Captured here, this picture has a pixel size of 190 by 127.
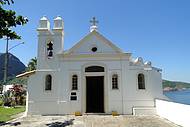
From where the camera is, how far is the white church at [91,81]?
645 inches

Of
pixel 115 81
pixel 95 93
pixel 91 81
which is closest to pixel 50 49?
pixel 91 81

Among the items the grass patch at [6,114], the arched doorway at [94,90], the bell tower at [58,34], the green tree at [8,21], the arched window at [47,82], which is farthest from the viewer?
the bell tower at [58,34]

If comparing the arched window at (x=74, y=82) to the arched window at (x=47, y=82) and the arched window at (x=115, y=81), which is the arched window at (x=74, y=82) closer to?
the arched window at (x=47, y=82)

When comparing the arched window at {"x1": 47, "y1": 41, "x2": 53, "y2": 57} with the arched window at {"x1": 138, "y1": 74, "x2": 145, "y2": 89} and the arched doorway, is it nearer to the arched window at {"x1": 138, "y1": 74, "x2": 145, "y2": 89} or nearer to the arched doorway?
A: the arched doorway

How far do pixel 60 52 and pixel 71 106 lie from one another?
13.7 feet

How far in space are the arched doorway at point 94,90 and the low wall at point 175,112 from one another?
4.20m

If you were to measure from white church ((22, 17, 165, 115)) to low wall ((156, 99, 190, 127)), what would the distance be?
1.29 metres

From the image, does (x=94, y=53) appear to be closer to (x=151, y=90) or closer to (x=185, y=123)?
(x=151, y=90)

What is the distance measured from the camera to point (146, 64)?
16.9m

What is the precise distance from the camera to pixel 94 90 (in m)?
17.1

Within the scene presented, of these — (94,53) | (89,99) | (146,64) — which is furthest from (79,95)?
(146,64)

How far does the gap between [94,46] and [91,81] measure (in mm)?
2686

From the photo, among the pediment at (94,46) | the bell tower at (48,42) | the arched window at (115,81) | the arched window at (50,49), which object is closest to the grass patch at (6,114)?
the bell tower at (48,42)

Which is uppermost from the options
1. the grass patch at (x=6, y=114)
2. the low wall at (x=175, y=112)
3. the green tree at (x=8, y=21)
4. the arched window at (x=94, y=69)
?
the green tree at (x=8, y=21)
